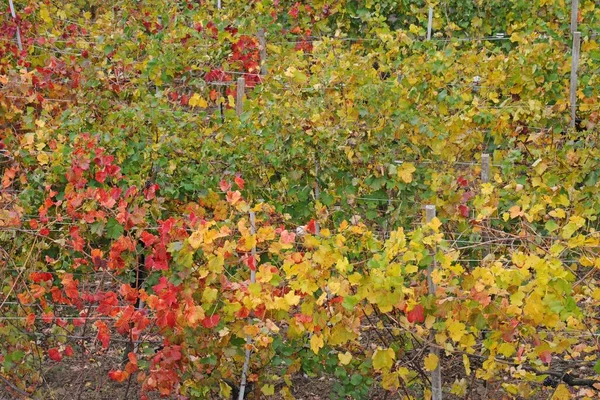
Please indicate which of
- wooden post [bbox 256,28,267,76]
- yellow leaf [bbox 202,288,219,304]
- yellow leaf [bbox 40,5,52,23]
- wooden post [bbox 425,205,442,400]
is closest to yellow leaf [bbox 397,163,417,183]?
wooden post [bbox 425,205,442,400]

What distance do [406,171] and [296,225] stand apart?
1.90 ft

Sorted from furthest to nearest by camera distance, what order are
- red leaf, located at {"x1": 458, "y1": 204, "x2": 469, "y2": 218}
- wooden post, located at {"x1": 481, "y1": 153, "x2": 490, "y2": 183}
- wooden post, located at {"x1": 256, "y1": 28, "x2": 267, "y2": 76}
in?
wooden post, located at {"x1": 256, "y1": 28, "x2": 267, "y2": 76} → wooden post, located at {"x1": 481, "y1": 153, "x2": 490, "y2": 183} → red leaf, located at {"x1": 458, "y1": 204, "x2": 469, "y2": 218}

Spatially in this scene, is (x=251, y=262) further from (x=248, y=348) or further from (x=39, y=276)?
(x=39, y=276)

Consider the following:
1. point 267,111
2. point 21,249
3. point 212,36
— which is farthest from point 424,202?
point 212,36

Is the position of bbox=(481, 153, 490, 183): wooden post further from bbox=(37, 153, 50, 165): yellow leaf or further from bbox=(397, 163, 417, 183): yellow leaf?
bbox=(37, 153, 50, 165): yellow leaf

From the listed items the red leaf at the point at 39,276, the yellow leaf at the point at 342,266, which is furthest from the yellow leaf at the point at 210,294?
the red leaf at the point at 39,276

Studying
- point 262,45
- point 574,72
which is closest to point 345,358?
point 574,72

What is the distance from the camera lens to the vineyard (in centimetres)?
330

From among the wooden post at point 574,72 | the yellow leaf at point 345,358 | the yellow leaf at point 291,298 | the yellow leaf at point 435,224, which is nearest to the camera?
the yellow leaf at point 435,224

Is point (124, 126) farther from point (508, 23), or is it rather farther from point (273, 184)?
point (508, 23)

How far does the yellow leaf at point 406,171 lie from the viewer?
4.28 metres

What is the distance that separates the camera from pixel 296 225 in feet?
14.5

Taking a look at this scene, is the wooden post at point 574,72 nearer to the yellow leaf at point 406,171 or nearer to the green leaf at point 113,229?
the yellow leaf at point 406,171

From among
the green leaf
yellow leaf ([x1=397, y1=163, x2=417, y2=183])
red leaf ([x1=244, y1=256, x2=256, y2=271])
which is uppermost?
yellow leaf ([x1=397, y1=163, x2=417, y2=183])
